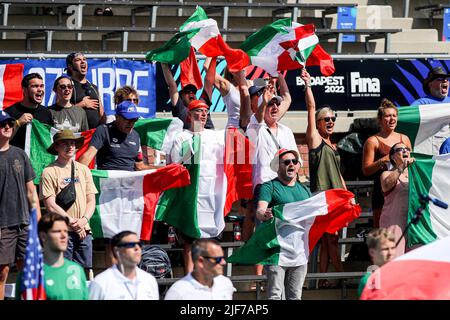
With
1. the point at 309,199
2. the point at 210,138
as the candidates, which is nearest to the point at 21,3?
the point at 210,138

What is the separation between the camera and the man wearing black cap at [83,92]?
1352cm

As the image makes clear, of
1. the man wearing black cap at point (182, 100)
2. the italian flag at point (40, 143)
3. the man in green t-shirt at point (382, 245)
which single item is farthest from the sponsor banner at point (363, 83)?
the man in green t-shirt at point (382, 245)

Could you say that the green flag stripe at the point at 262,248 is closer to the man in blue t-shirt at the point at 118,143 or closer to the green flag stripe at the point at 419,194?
the man in blue t-shirt at the point at 118,143

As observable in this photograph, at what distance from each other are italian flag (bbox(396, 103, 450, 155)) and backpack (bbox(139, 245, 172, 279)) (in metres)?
3.40

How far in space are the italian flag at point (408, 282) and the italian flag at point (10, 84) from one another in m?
5.45

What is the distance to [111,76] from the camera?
15.0 m

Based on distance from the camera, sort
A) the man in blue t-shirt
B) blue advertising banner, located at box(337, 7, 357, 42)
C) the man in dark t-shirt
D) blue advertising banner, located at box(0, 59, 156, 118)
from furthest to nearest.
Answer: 1. blue advertising banner, located at box(337, 7, 357, 42)
2. blue advertising banner, located at box(0, 59, 156, 118)
3. the man in dark t-shirt
4. the man in blue t-shirt

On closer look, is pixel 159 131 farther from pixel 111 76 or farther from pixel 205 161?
pixel 111 76

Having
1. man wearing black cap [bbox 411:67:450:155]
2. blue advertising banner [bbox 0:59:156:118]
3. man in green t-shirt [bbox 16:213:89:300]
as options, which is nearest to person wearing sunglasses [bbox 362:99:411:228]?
man wearing black cap [bbox 411:67:450:155]

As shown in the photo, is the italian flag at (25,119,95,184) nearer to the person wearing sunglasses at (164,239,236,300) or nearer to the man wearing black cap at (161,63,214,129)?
the man wearing black cap at (161,63,214,129)

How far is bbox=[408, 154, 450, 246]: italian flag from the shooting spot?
13266mm

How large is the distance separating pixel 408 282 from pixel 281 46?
5.03 metres

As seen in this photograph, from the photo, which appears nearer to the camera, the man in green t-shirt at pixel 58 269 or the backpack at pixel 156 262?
the man in green t-shirt at pixel 58 269

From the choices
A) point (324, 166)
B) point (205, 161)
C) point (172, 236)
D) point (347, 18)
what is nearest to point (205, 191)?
point (205, 161)
